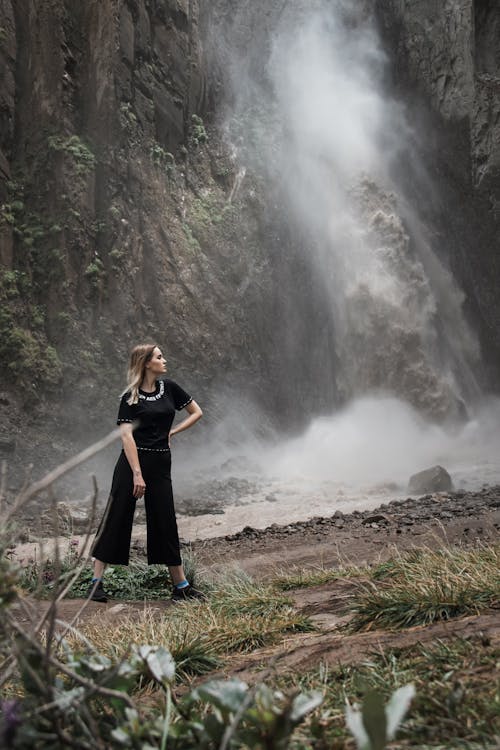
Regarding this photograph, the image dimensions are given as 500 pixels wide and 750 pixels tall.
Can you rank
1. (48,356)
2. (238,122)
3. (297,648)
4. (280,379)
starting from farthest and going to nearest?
(238,122), (280,379), (48,356), (297,648)

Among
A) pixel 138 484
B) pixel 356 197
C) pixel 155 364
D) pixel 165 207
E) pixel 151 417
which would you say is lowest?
pixel 138 484

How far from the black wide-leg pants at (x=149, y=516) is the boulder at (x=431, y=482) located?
8.00m

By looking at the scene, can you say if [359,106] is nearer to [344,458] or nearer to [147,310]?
[147,310]

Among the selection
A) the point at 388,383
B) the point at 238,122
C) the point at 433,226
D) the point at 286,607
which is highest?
the point at 238,122

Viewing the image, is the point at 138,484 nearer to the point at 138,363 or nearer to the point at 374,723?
the point at 138,363

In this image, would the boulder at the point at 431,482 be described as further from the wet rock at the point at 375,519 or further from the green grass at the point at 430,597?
the green grass at the point at 430,597

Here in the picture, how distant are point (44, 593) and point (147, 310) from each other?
43.3ft

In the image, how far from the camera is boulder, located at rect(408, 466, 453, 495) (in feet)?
38.8

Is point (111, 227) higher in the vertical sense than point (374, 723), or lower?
higher

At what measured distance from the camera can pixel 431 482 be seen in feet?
38.9

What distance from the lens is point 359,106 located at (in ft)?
73.6

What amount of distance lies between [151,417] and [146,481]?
49 cm

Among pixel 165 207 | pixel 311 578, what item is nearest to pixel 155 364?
pixel 311 578

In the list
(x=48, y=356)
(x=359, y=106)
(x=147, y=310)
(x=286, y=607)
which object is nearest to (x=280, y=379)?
(x=147, y=310)
